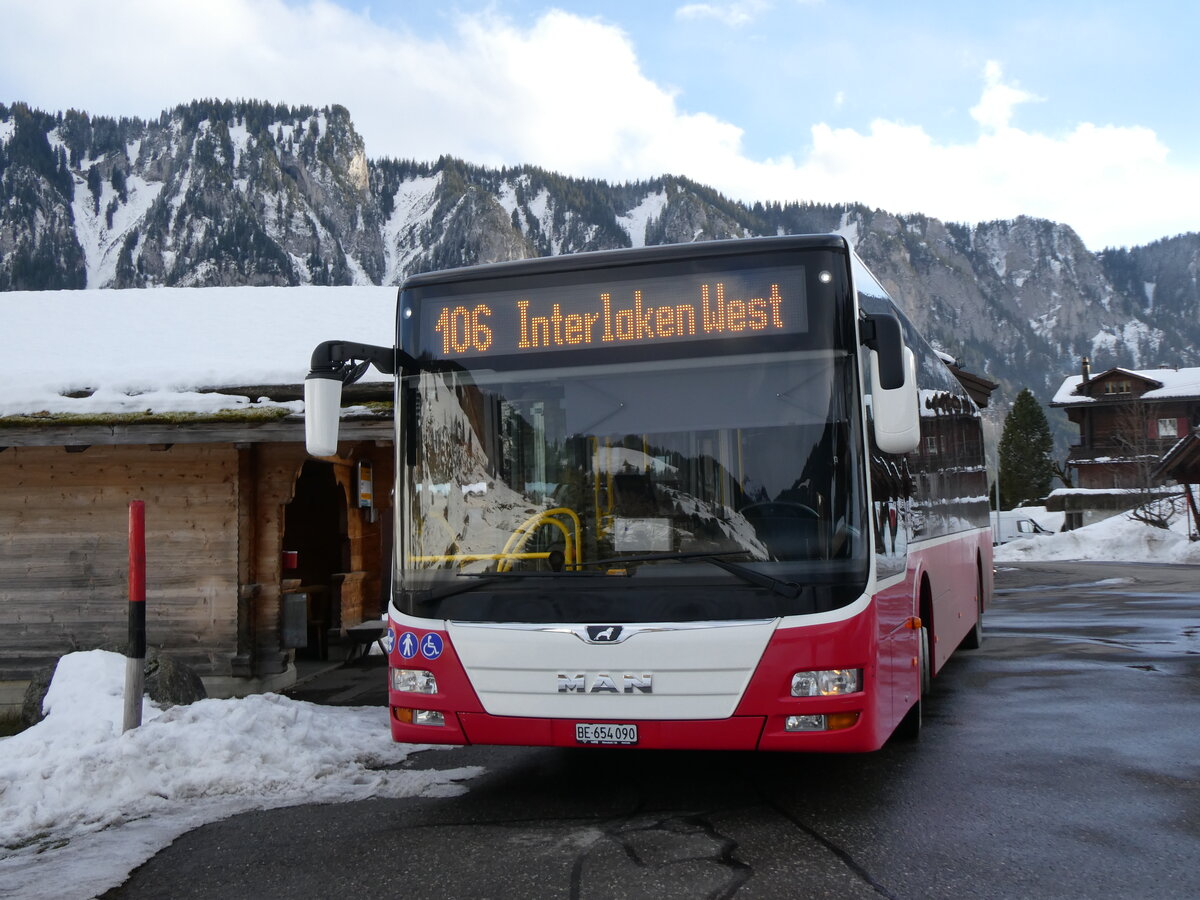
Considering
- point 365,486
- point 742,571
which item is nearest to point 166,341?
point 365,486

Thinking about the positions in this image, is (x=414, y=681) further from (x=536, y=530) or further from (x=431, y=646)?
(x=536, y=530)

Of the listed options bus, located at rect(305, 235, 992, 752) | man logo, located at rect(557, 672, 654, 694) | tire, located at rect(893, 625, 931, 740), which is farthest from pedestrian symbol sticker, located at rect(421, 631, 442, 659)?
tire, located at rect(893, 625, 931, 740)

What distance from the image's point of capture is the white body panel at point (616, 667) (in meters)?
5.05

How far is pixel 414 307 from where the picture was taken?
593 centimetres

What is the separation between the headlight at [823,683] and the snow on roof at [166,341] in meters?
5.90

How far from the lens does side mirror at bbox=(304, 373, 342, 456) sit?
5598 millimetres

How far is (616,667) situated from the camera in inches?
204

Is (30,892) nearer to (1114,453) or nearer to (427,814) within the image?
(427,814)

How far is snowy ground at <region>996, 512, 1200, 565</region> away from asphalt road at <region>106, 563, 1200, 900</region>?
33.3m

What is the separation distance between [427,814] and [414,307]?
8.45 feet

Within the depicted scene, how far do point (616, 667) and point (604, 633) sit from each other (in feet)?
0.56

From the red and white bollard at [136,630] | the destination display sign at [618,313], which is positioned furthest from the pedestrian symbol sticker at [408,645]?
the red and white bollard at [136,630]

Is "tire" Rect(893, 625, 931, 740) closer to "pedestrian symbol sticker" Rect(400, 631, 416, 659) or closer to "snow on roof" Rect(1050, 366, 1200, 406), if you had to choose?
"pedestrian symbol sticker" Rect(400, 631, 416, 659)

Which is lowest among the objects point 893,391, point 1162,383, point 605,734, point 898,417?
point 605,734
